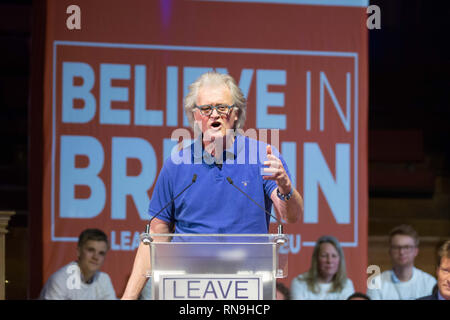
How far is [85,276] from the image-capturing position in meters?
4.27

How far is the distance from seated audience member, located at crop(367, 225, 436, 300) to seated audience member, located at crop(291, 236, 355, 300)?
24 centimetres

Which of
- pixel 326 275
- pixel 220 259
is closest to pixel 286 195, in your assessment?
pixel 220 259

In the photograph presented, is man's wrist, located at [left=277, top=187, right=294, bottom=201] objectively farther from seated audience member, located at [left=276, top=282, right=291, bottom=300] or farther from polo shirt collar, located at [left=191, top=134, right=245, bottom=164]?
seated audience member, located at [left=276, top=282, right=291, bottom=300]

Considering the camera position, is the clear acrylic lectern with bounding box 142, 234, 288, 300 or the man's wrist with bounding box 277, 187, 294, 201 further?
the man's wrist with bounding box 277, 187, 294, 201

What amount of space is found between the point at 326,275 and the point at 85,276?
164 cm

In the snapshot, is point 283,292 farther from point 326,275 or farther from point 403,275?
point 403,275

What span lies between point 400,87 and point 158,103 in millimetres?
3277

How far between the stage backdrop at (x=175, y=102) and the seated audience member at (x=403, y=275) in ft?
0.51

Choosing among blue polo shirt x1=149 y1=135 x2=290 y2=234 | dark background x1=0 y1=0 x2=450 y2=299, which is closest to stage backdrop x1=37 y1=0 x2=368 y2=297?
dark background x1=0 y1=0 x2=450 y2=299

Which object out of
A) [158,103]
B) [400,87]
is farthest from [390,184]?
[158,103]

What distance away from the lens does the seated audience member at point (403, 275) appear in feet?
14.3

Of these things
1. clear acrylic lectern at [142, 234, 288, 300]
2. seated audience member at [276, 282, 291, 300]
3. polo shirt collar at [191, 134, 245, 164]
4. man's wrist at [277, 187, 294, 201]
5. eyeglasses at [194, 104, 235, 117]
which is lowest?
seated audience member at [276, 282, 291, 300]

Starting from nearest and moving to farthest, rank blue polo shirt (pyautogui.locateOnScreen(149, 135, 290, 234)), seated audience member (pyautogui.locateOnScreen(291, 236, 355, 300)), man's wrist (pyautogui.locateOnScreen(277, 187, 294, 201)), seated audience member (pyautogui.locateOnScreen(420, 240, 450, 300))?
man's wrist (pyautogui.locateOnScreen(277, 187, 294, 201)) < blue polo shirt (pyautogui.locateOnScreen(149, 135, 290, 234)) < seated audience member (pyautogui.locateOnScreen(420, 240, 450, 300)) < seated audience member (pyautogui.locateOnScreen(291, 236, 355, 300))

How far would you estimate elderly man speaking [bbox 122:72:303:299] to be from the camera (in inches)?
80.9
